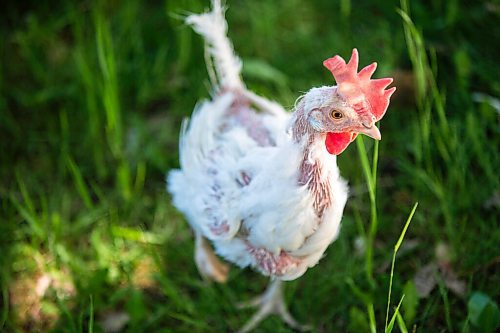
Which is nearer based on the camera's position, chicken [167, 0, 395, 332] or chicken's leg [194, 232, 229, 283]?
chicken [167, 0, 395, 332]

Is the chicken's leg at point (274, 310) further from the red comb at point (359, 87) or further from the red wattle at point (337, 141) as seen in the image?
the red comb at point (359, 87)

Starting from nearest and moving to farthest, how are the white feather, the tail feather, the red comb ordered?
the red comb, the white feather, the tail feather

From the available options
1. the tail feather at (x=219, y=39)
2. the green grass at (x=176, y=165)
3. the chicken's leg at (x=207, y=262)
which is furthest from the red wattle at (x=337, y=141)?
the chicken's leg at (x=207, y=262)

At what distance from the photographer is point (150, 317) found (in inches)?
83.3

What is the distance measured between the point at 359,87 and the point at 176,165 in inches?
51.2

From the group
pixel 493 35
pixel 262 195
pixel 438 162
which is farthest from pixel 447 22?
pixel 262 195

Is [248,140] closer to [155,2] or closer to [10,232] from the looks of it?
[10,232]

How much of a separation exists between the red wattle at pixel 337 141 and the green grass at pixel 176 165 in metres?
0.24

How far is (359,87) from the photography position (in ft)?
4.78

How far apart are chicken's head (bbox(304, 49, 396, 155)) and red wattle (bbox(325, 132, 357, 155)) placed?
0.02m

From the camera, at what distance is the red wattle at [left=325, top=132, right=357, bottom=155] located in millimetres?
1508

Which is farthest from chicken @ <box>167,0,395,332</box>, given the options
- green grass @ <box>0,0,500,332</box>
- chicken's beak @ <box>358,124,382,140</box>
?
green grass @ <box>0,0,500,332</box>

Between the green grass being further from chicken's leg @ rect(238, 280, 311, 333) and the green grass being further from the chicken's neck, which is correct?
the chicken's neck

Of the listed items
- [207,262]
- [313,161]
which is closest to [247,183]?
[313,161]
